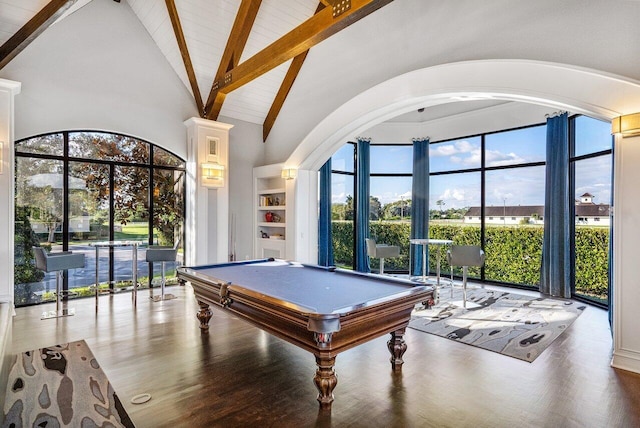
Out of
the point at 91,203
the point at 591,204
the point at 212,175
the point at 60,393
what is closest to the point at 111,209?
the point at 91,203

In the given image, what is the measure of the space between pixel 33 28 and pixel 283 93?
4.36 metres

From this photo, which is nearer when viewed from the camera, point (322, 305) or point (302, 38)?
point (322, 305)

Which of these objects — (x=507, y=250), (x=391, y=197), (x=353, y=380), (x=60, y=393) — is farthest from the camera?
(x=391, y=197)

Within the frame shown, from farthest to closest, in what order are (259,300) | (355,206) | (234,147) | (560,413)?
(355,206), (234,147), (259,300), (560,413)

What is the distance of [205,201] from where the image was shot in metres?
7.22

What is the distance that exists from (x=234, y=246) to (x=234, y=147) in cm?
228

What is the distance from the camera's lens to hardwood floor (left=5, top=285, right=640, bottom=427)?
2.61 meters

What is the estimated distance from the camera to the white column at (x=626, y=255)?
11.2 feet

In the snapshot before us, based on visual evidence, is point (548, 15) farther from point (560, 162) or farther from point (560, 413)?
point (560, 413)

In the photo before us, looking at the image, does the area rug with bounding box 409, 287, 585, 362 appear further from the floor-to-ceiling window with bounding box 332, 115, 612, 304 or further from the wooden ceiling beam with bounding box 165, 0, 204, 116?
the wooden ceiling beam with bounding box 165, 0, 204, 116

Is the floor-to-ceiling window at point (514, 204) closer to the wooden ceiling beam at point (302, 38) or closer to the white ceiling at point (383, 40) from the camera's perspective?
the white ceiling at point (383, 40)

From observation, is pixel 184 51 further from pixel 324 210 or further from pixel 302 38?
pixel 324 210

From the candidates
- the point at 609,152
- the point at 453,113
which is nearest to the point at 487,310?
the point at 609,152

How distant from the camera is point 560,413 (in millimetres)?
2656
